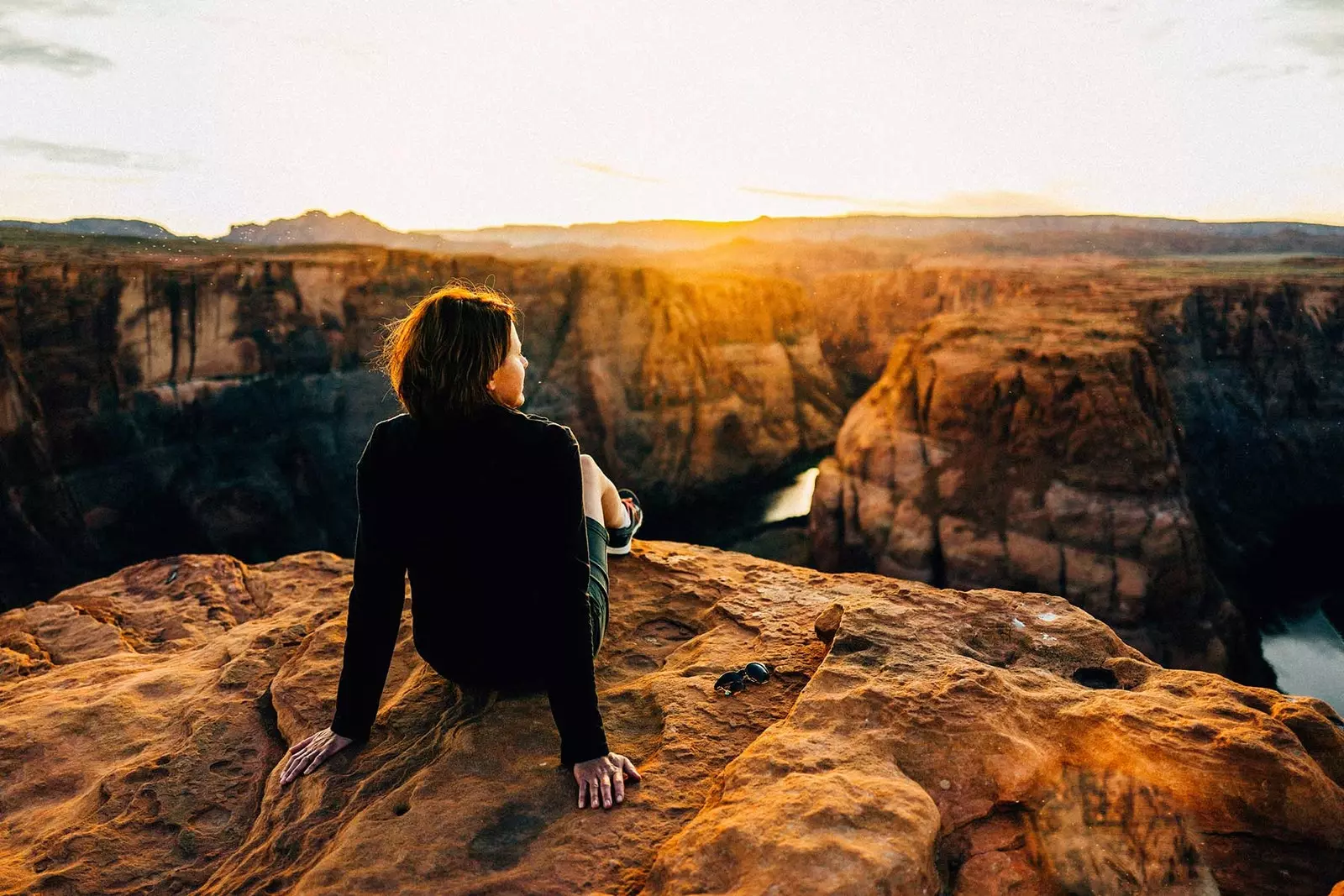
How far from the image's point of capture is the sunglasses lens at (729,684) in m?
3.01

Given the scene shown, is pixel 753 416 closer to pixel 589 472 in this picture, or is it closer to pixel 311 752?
pixel 589 472

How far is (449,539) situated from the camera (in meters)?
2.52

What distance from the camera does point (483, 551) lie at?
2.52 metres

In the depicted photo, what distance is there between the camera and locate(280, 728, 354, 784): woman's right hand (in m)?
2.66

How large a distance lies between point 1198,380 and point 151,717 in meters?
33.3

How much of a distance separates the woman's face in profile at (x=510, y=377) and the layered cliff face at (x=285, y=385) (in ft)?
69.9

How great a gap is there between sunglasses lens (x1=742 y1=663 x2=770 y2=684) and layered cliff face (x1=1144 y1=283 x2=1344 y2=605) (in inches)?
941

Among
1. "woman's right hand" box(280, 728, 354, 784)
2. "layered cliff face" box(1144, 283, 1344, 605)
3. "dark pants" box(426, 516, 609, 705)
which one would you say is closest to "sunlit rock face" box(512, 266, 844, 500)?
"layered cliff face" box(1144, 283, 1344, 605)

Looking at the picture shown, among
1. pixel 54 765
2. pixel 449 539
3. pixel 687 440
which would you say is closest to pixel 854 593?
pixel 449 539

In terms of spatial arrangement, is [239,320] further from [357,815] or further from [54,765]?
[357,815]

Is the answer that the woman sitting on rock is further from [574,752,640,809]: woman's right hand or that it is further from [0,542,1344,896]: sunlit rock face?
[0,542,1344,896]: sunlit rock face

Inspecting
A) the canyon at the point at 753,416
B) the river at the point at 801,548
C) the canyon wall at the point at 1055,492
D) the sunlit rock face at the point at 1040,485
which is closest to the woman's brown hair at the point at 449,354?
the canyon at the point at 753,416

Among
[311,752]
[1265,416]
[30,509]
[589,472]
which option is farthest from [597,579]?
[1265,416]

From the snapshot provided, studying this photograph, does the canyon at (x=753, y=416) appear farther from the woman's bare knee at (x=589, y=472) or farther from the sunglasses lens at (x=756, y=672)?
the sunglasses lens at (x=756, y=672)
